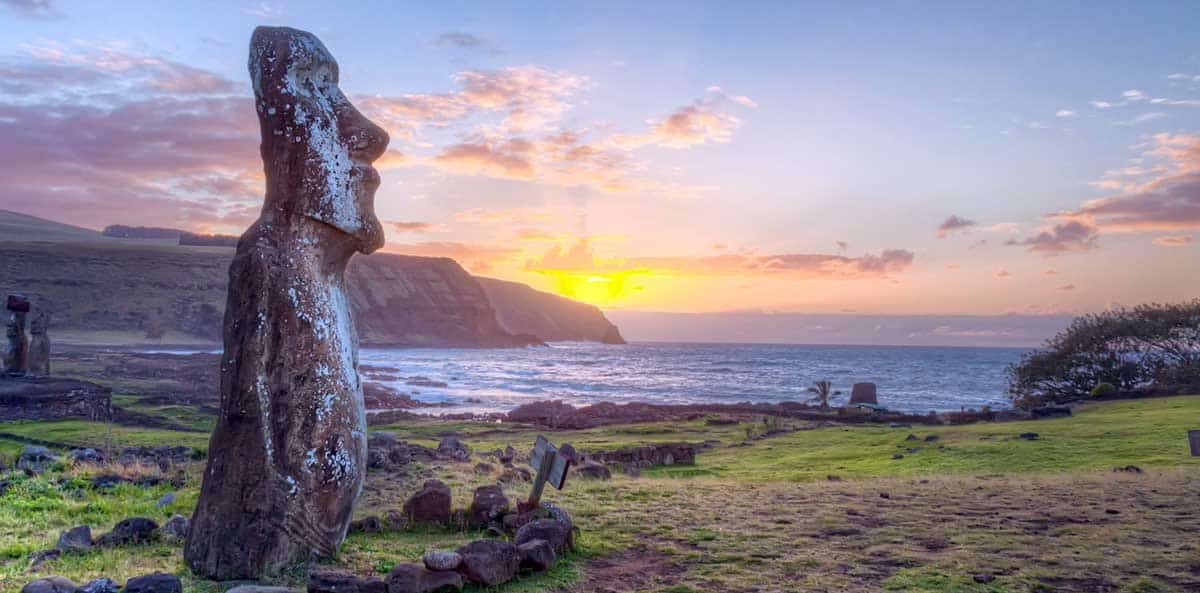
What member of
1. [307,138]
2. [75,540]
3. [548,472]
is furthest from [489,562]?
[307,138]

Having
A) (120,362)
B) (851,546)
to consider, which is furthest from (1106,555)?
(120,362)

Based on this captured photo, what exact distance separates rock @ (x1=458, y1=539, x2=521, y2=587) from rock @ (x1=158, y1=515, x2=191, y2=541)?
12.6 ft

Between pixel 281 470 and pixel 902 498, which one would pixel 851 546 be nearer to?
pixel 902 498

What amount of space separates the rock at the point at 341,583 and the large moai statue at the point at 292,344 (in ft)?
3.92

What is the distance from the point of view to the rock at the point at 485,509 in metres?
10.9

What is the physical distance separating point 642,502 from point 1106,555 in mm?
7100

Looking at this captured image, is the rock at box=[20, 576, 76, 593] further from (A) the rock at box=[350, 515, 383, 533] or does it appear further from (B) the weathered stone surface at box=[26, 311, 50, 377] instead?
(B) the weathered stone surface at box=[26, 311, 50, 377]

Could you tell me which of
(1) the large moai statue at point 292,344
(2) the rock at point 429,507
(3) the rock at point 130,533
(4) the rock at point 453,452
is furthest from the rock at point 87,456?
(1) the large moai statue at point 292,344

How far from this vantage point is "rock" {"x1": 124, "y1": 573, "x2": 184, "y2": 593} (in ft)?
22.0

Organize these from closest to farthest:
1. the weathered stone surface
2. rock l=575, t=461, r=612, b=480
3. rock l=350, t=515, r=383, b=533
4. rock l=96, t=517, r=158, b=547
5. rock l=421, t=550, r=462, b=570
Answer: rock l=421, t=550, r=462, b=570, rock l=96, t=517, r=158, b=547, rock l=350, t=515, r=383, b=533, rock l=575, t=461, r=612, b=480, the weathered stone surface

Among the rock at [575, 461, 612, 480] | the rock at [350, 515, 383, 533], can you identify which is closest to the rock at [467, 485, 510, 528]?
the rock at [350, 515, 383, 533]

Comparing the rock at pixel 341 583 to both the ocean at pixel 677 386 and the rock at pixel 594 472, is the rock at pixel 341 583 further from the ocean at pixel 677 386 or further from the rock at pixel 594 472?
the ocean at pixel 677 386

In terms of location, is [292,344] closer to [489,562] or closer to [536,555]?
[489,562]

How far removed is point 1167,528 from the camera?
10.5 meters
